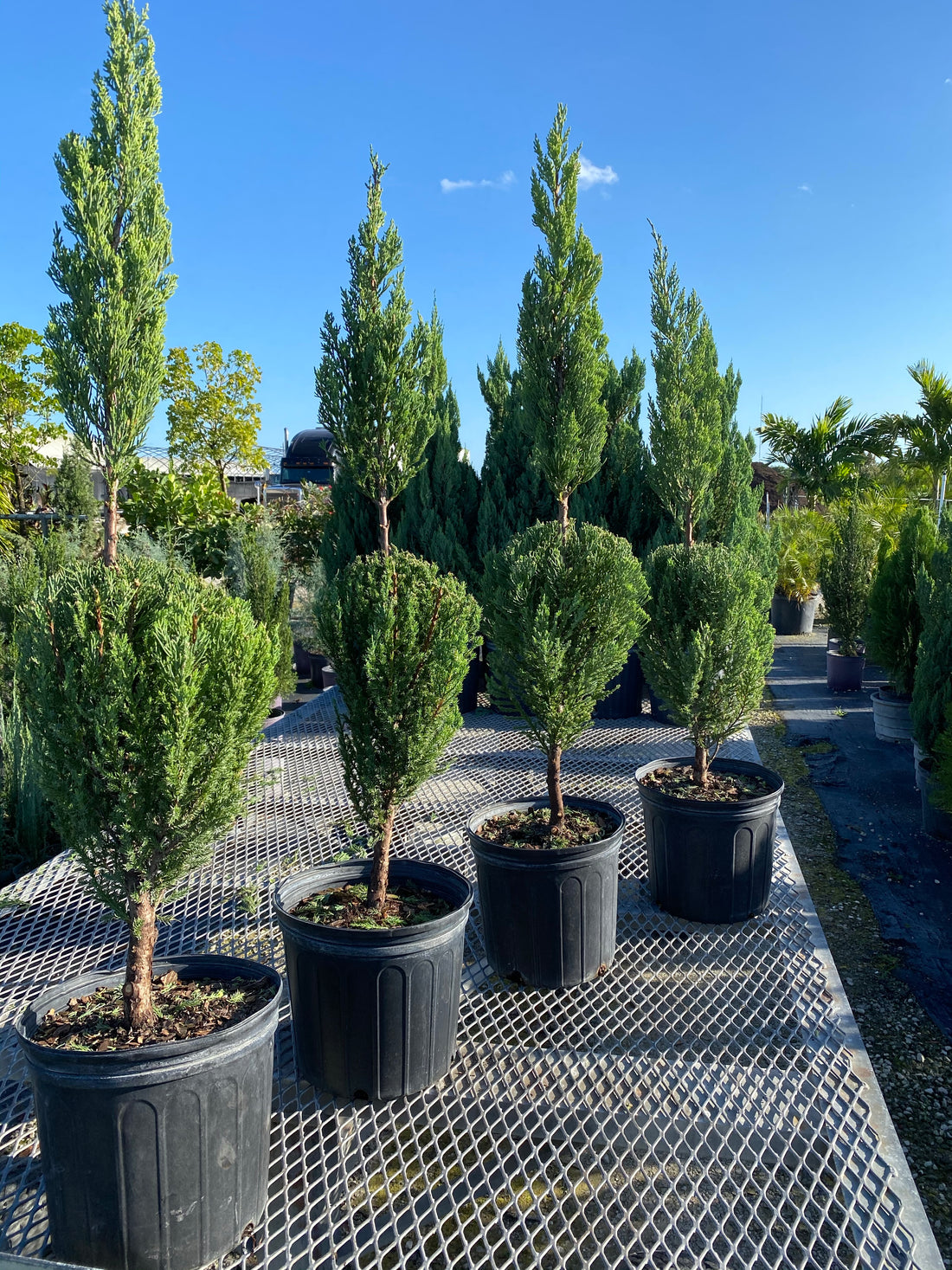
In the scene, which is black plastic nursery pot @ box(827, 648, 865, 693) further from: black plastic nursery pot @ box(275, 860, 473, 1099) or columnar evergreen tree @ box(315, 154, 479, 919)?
black plastic nursery pot @ box(275, 860, 473, 1099)

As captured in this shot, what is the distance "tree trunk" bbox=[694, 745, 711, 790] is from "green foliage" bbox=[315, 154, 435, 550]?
2.12 m

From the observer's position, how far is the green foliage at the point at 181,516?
11.1 m

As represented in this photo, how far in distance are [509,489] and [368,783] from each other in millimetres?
6001

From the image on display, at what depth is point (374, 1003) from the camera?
2514mm

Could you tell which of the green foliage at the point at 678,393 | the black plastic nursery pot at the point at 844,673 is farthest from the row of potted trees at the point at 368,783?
the black plastic nursery pot at the point at 844,673

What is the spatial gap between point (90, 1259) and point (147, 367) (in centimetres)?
266

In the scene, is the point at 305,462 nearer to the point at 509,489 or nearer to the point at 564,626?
the point at 509,489

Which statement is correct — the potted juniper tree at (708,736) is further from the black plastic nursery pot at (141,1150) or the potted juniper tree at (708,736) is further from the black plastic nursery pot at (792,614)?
the black plastic nursery pot at (792,614)

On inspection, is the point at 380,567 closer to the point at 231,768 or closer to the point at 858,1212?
the point at 231,768

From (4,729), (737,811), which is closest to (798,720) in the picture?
(737,811)

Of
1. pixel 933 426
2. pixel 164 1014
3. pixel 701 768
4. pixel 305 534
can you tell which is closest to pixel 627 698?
pixel 701 768

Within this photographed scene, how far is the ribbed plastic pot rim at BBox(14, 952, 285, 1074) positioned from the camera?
188cm

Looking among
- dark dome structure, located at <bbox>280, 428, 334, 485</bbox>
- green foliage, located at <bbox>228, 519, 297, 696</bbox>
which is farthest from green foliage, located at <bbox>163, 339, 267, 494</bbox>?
green foliage, located at <bbox>228, 519, 297, 696</bbox>

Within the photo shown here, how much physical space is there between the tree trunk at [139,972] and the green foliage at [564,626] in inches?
73.0
